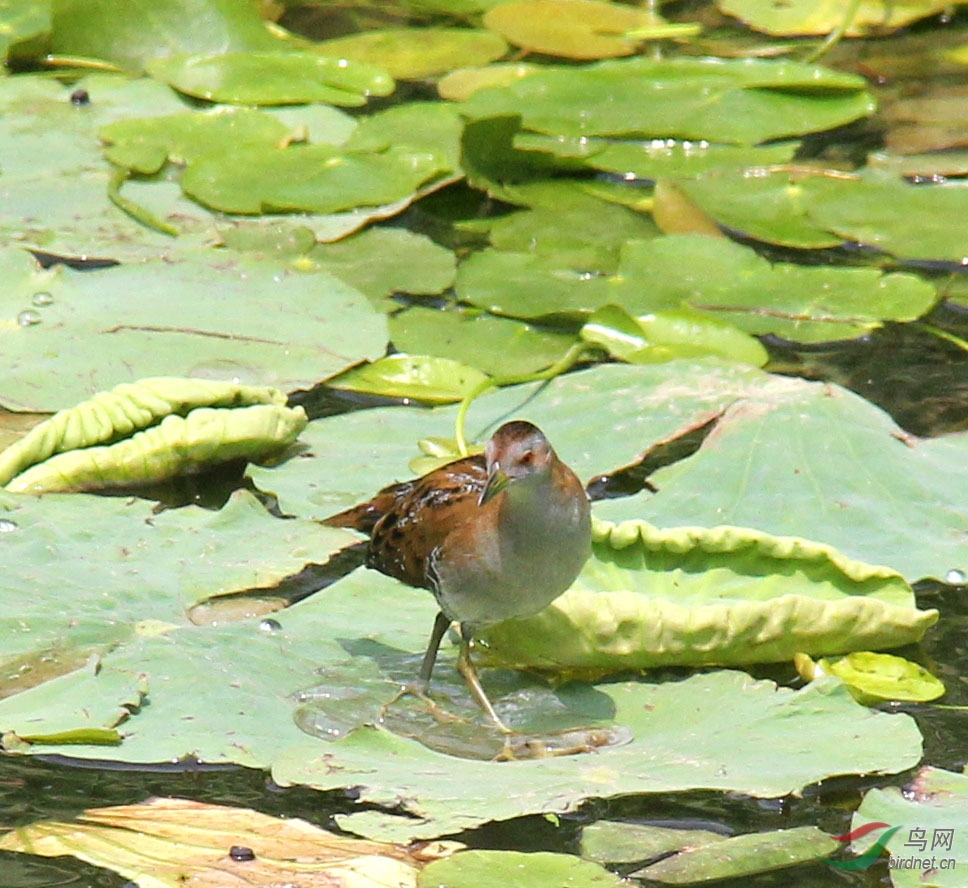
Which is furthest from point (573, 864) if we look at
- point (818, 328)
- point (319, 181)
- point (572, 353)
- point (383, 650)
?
point (319, 181)

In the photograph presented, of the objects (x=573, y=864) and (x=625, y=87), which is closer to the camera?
(x=573, y=864)

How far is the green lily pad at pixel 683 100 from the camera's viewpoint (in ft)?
21.5

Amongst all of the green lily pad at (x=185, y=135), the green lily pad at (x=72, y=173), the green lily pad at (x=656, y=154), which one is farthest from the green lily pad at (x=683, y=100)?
the green lily pad at (x=72, y=173)

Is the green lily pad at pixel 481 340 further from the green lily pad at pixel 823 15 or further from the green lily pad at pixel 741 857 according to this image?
the green lily pad at pixel 823 15

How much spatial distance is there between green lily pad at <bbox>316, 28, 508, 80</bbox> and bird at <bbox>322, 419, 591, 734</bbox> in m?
3.98

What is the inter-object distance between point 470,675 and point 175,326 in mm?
1863

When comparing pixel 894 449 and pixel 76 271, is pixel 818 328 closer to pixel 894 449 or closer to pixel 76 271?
pixel 894 449

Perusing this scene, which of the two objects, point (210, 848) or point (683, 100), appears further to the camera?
point (683, 100)

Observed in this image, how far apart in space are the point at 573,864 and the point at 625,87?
442 centimetres

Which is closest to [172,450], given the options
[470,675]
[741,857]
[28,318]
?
[28,318]

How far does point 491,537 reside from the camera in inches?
138

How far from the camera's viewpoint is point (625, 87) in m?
6.79

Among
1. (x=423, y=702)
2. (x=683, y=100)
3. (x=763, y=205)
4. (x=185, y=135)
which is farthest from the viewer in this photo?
(x=683, y=100)

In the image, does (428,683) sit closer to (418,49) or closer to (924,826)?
(924,826)
